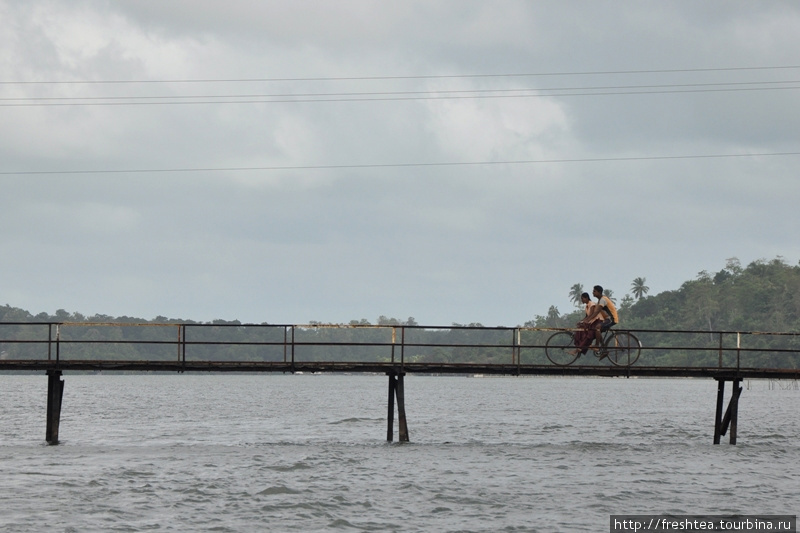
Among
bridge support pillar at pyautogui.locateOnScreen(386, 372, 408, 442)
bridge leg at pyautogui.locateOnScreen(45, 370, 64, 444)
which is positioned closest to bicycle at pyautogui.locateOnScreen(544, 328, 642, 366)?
bridge support pillar at pyautogui.locateOnScreen(386, 372, 408, 442)

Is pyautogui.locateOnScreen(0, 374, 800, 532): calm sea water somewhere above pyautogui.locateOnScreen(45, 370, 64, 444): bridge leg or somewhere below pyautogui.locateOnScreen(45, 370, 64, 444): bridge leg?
below

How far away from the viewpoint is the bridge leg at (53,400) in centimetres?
2816

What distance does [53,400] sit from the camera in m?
28.5

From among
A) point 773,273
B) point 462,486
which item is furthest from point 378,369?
point 773,273

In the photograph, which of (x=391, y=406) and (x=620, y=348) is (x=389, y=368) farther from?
(x=620, y=348)

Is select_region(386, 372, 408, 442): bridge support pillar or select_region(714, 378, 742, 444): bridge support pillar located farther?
select_region(714, 378, 742, 444): bridge support pillar

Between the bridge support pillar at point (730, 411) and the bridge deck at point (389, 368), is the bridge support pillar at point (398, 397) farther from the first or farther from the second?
the bridge support pillar at point (730, 411)

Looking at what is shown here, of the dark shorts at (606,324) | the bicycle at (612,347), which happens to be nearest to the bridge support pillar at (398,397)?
the bicycle at (612,347)

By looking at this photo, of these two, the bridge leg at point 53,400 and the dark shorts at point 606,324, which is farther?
the bridge leg at point 53,400

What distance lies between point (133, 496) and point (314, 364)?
7.97 metres

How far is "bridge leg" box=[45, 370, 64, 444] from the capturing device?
2816cm

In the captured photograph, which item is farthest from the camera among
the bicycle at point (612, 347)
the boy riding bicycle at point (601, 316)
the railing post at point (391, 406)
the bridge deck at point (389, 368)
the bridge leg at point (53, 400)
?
the railing post at point (391, 406)

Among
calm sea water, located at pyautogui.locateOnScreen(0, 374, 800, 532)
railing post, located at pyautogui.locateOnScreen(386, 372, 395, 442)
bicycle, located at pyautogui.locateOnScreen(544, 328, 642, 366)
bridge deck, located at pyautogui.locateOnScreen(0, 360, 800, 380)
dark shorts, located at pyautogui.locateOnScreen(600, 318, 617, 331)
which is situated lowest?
calm sea water, located at pyautogui.locateOnScreen(0, 374, 800, 532)

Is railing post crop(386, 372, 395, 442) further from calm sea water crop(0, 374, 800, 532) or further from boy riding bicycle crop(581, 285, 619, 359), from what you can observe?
boy riding bicycle crop(581, 285, 619, 359)
